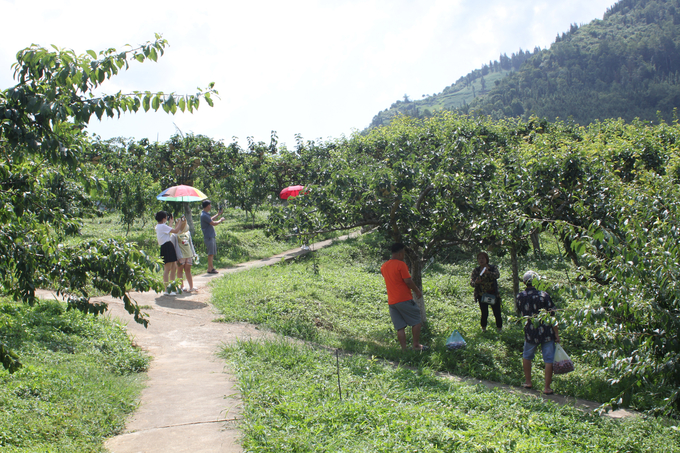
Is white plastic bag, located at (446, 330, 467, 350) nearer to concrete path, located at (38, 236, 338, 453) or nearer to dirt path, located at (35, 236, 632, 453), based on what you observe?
dirt path, located at (35, 236, 632, 453)

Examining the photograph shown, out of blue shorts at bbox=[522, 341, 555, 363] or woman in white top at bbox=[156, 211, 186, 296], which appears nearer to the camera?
blue shorts at bbox=[522, 341, 555, 363]

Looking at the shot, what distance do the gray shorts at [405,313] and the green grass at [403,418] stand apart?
3.59 feet

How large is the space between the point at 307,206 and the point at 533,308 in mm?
4237

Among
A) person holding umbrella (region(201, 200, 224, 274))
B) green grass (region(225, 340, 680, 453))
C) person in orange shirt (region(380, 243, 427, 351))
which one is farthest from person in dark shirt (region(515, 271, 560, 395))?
person holding umbrella (region(201, 200, 224, 274))

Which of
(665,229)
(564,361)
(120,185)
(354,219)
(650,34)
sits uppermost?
(650,34)

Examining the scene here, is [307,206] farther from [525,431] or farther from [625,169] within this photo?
[625,169]

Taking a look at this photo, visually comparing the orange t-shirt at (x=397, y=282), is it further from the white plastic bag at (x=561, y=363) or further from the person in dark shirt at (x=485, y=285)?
the person in dark shirt at (x=485, y=285)

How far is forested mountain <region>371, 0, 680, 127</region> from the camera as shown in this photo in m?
103

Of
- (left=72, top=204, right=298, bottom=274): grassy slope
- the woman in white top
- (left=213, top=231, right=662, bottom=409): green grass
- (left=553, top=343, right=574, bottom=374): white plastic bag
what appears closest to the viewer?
(left=553, top=343, right=574, bottom=374): white plastic bag

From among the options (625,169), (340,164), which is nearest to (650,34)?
(625,169)

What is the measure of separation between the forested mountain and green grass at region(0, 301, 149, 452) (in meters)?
86.6

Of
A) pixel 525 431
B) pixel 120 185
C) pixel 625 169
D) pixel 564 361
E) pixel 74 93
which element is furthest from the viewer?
pixel 120 185

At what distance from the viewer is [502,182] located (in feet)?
29.2

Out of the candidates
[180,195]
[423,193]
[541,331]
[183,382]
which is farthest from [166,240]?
[541,331]
